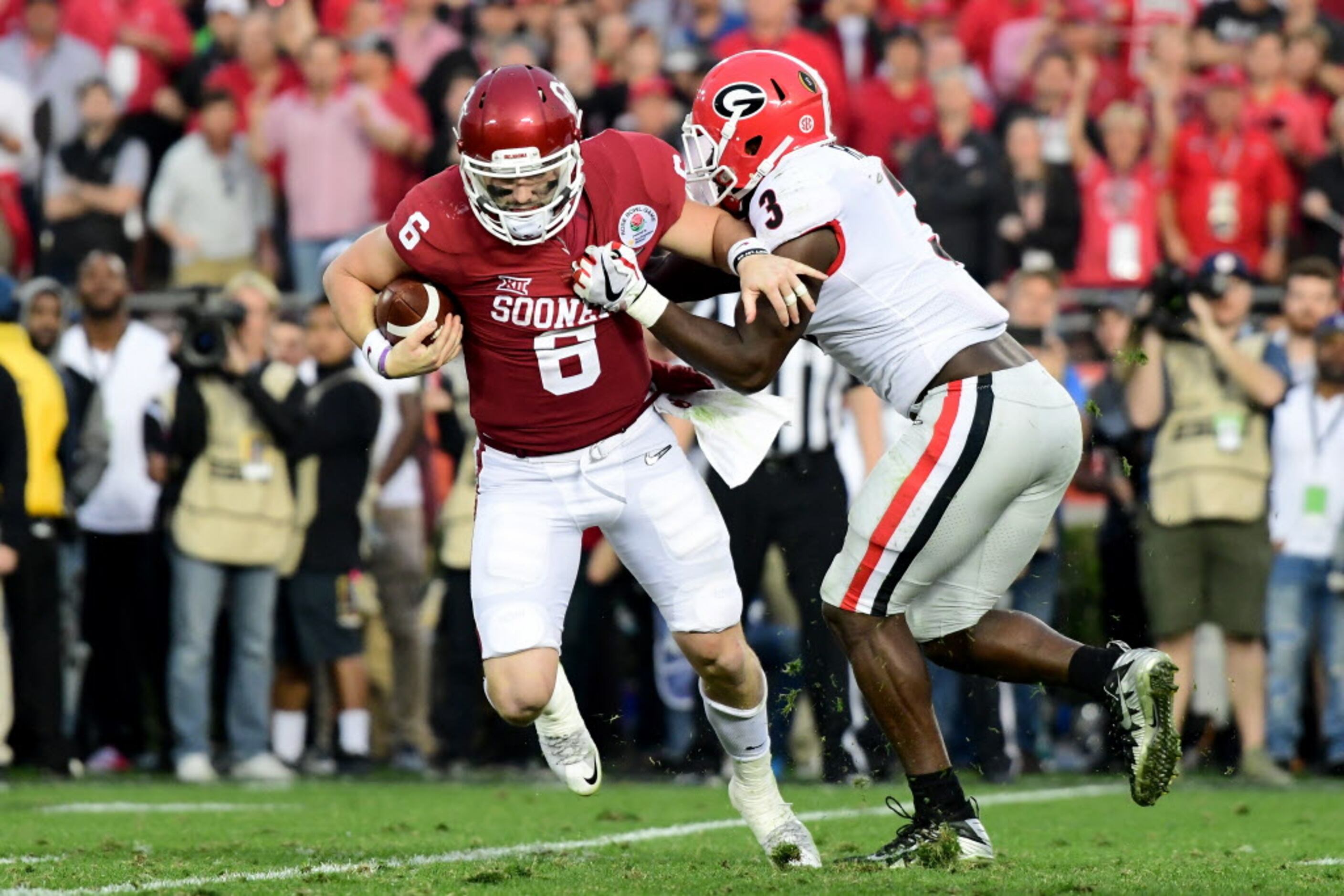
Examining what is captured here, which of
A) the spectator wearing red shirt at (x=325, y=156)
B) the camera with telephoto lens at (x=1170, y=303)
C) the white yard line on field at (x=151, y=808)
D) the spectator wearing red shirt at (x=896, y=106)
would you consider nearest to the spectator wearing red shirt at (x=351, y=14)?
the spectator wearing red shirt at (x=325, y=156)

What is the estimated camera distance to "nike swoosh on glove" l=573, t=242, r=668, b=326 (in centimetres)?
558

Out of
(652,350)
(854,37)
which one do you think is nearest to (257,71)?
(854,37)

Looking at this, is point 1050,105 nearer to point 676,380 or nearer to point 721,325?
point 676,380

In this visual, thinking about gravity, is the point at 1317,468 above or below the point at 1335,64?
below

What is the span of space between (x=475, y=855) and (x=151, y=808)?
2.47 m

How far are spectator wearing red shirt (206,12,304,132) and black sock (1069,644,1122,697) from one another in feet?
28.2

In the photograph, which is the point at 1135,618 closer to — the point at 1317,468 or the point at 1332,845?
the point at 1317,468

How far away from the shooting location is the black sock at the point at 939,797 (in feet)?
19.4

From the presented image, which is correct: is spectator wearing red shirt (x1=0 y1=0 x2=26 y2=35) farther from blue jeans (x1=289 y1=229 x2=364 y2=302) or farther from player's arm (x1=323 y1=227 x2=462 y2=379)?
player's arm (x1=323 y1=227 x2=462 y2=379)

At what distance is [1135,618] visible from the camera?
10.3 m

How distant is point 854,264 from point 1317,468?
467 cm

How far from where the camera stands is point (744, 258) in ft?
18.4

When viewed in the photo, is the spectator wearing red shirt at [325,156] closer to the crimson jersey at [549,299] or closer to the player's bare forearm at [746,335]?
the crimson jersey at [549,299]

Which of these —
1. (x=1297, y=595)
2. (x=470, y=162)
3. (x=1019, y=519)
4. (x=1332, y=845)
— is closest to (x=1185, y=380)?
(x=1297, y=595)
